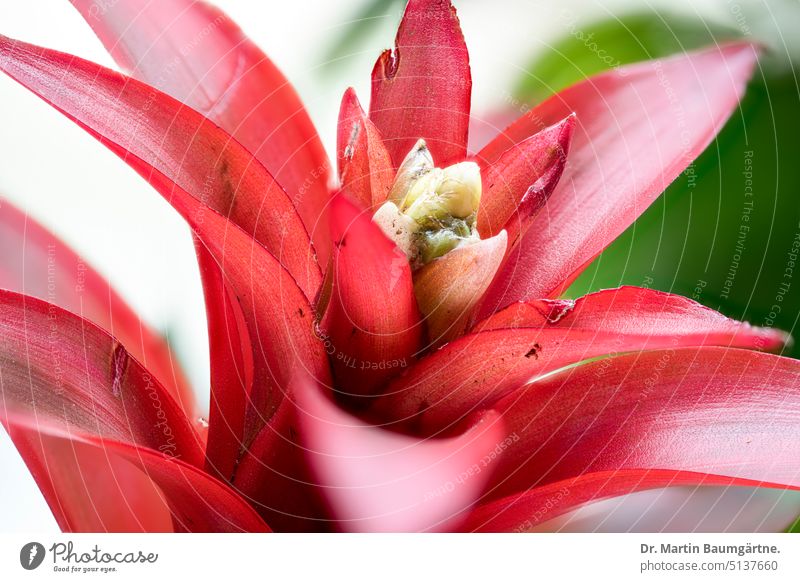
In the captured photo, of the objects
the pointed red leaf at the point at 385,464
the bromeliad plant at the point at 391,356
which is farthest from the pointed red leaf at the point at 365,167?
the pointed red leaf at the point at 385,464

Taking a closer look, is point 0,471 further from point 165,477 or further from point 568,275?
point 568,275

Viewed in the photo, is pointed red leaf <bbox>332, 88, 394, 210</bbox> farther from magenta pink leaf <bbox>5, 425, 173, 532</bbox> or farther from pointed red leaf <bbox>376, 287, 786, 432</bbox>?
magenta pink leaf <bbox>5, 425, 173, 532</bbox>

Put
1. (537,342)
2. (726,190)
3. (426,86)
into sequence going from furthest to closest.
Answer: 1. (726,190)
2. (426,86)
3. (537,342)

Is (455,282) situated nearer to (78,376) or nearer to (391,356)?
(391,356)

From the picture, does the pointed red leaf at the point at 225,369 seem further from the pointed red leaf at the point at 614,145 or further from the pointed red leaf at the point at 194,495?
the pointed red leaf at the point at 614,145

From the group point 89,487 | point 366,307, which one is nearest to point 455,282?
point 366,307

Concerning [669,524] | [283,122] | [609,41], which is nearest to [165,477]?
[283,122]

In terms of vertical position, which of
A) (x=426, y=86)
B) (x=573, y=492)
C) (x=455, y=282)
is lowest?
(x=573, y=492)
